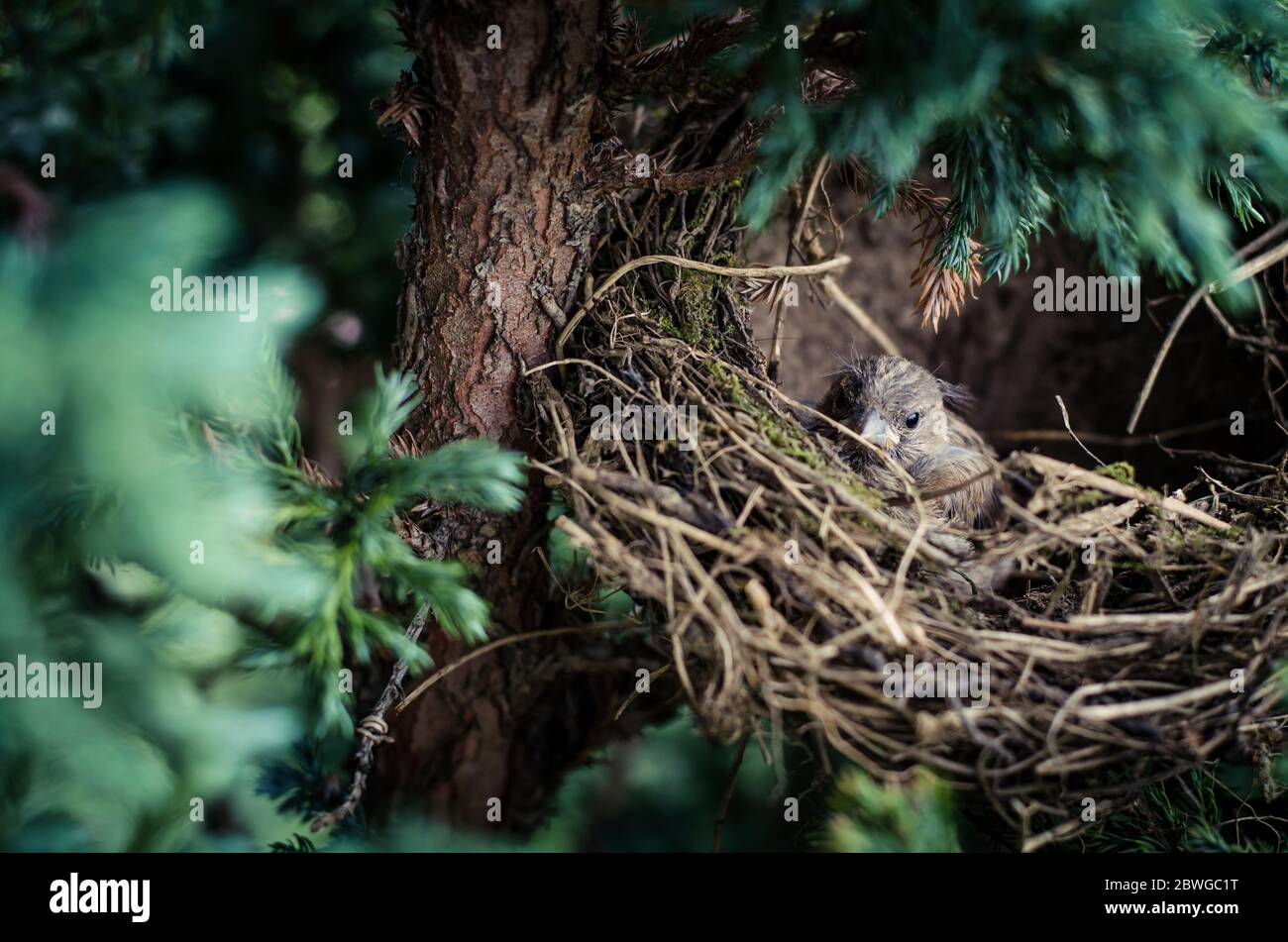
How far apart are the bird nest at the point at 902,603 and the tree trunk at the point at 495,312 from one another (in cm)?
14

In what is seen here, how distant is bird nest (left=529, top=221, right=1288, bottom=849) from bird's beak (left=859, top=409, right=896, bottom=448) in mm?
488

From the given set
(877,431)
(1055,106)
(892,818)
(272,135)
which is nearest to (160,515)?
(892,818)

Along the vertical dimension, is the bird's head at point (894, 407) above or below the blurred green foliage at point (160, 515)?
above

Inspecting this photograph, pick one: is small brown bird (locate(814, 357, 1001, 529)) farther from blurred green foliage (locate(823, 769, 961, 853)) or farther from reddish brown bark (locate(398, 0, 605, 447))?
blurred green foliage (locate(823, 769, 961, 853))

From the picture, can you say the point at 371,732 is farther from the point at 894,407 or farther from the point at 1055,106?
the point at 1055,106

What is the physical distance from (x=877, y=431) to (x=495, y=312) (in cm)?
109

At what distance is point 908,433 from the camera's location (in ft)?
8.38

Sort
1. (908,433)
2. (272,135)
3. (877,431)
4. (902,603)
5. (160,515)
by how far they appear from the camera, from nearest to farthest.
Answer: (160,515) → (902,603) → (877,431) → (908,433) → (272,135)

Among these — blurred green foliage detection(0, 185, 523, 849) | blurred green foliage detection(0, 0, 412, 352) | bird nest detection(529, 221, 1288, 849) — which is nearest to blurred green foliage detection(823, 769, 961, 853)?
bird nest detection(529, 221, 1288, 849)

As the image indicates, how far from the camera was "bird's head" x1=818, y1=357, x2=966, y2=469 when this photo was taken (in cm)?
245

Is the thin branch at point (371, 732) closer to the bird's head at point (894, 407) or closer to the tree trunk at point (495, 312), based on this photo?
the tree trunk at point (495, 312)

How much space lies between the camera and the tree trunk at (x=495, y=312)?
→ 5.51 feet

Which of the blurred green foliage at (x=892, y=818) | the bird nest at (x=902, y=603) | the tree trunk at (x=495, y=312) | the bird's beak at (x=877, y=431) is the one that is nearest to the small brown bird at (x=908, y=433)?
the bird's beak at (x=877, y=431)

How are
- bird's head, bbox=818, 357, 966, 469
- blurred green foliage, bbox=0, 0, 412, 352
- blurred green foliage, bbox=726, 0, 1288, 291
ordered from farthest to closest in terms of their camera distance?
bird's head, bbox=818, 357, 966, 469
blurred green foliage, bbox=0, 0, 412, 352
blurred green foliage, bbox=726, 0, 1288, 291
